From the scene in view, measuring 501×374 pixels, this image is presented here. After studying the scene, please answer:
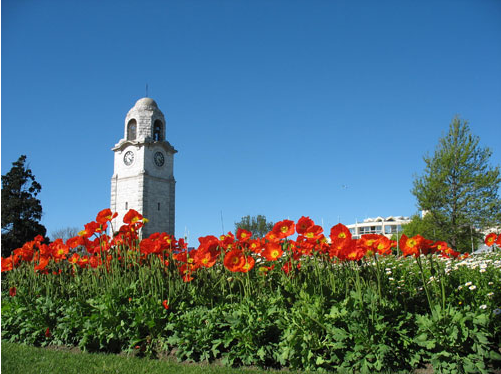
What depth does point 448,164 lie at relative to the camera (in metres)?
23.0

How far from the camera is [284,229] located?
13.5 feet

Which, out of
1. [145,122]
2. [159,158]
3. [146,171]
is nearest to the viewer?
[146,171]

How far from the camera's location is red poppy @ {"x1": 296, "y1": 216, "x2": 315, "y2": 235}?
416 cm

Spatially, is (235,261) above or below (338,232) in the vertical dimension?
below

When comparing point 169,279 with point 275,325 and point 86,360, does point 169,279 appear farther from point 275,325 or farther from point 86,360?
point 275,325

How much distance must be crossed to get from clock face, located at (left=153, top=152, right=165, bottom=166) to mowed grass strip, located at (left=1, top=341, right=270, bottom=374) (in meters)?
35.1

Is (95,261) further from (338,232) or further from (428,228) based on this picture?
(428,228)

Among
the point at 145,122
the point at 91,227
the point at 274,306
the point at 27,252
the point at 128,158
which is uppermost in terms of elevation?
the point at 145,122

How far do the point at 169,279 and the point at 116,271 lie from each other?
79 centimetres

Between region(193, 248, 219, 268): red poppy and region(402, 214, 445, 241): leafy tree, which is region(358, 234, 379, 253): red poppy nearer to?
region(193, 248, 219, 268): red poppy

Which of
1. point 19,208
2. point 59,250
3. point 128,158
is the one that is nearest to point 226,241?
point 59,250

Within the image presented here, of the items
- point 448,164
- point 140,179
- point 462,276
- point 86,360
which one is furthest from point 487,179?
point 140,179

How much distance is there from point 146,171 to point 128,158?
3228mm

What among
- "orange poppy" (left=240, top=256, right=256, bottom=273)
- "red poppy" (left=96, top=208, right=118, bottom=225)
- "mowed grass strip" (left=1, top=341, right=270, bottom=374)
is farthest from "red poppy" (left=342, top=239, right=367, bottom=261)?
"red poppy" (left=96, top=208, right=118, bottom=225)
